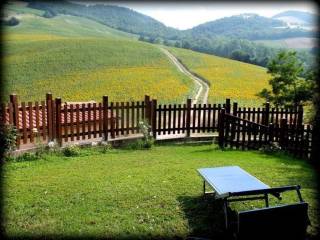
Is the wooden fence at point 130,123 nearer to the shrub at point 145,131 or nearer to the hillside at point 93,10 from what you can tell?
the shrub at point 145,131

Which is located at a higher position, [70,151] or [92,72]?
[92,72]

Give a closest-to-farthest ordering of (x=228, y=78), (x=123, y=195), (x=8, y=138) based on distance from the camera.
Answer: (x=123, y=195) < (x=8, y=138) < (x=228, y=78)

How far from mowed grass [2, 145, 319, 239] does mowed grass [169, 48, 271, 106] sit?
2195 cm

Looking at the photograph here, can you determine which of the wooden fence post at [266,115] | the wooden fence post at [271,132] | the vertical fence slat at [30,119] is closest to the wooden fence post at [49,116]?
the vertical fence slat at [30,119]

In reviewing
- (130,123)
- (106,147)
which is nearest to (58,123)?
(106,147)

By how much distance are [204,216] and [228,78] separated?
4108 centimetres

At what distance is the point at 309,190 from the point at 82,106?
260 inches

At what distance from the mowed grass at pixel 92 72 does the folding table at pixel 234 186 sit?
2127 centimetres

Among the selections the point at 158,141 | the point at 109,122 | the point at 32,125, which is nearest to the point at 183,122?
the point at 158,141

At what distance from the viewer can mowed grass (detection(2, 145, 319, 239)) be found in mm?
4715

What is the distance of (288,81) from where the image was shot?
63.6 ft

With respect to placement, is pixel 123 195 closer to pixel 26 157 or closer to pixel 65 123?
pixel 26 157

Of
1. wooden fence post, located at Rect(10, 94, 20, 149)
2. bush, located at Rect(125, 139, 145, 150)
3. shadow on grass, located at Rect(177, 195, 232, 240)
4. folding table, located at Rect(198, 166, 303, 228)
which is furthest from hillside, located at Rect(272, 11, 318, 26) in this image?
bush, located at Rect(125, 139, 145, 150)

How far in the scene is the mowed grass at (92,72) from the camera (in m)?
33.2
